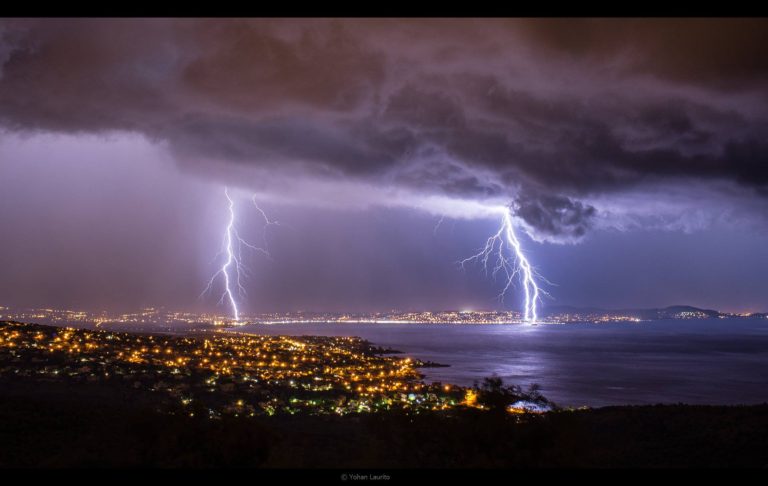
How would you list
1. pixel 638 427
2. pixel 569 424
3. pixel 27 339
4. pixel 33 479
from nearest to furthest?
pixel 33 479, pixel 569 424, pixel 638 427, pixel 27 339

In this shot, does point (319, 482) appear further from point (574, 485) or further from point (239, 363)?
point (239, 363)

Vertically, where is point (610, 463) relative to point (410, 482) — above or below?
below

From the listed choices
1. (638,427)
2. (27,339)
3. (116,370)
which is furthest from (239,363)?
(638,427)
